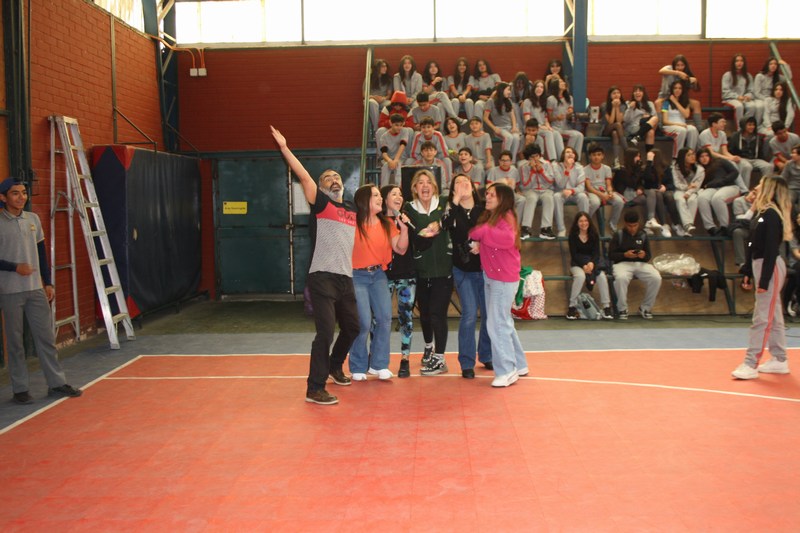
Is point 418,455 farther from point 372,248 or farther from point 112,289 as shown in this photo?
point 112,289

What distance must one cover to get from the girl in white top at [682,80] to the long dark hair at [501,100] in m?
2.83

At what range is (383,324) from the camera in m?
8.23

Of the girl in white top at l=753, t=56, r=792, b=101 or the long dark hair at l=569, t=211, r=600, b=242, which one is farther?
the girl in white top at l=753, t=56, r=792, b=101

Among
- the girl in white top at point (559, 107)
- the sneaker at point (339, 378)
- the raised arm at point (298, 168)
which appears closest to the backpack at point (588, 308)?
the girl in white top at point (559, 107)

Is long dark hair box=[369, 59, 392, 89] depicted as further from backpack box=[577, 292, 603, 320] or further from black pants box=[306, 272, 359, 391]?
black pants box=[306, 272, 359, 391]

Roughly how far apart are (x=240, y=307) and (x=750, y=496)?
10.9 metres

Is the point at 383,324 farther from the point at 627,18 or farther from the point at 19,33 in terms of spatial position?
the point at 627,18

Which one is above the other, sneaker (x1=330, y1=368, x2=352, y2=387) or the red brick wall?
the red brick wall

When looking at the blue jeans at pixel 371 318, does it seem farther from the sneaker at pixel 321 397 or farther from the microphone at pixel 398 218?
the sneaker at pixel 321 397

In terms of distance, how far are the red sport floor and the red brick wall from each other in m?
3.29

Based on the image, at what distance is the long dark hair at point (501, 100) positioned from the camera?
14289mm

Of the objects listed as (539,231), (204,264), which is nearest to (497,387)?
(539,231)

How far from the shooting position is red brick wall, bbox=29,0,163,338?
34.2 feet

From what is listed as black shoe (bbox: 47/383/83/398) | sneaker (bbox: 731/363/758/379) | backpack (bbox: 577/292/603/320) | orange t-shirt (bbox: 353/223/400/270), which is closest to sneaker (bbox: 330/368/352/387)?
orange t-shirt (bbox: 353/223/400/270)
